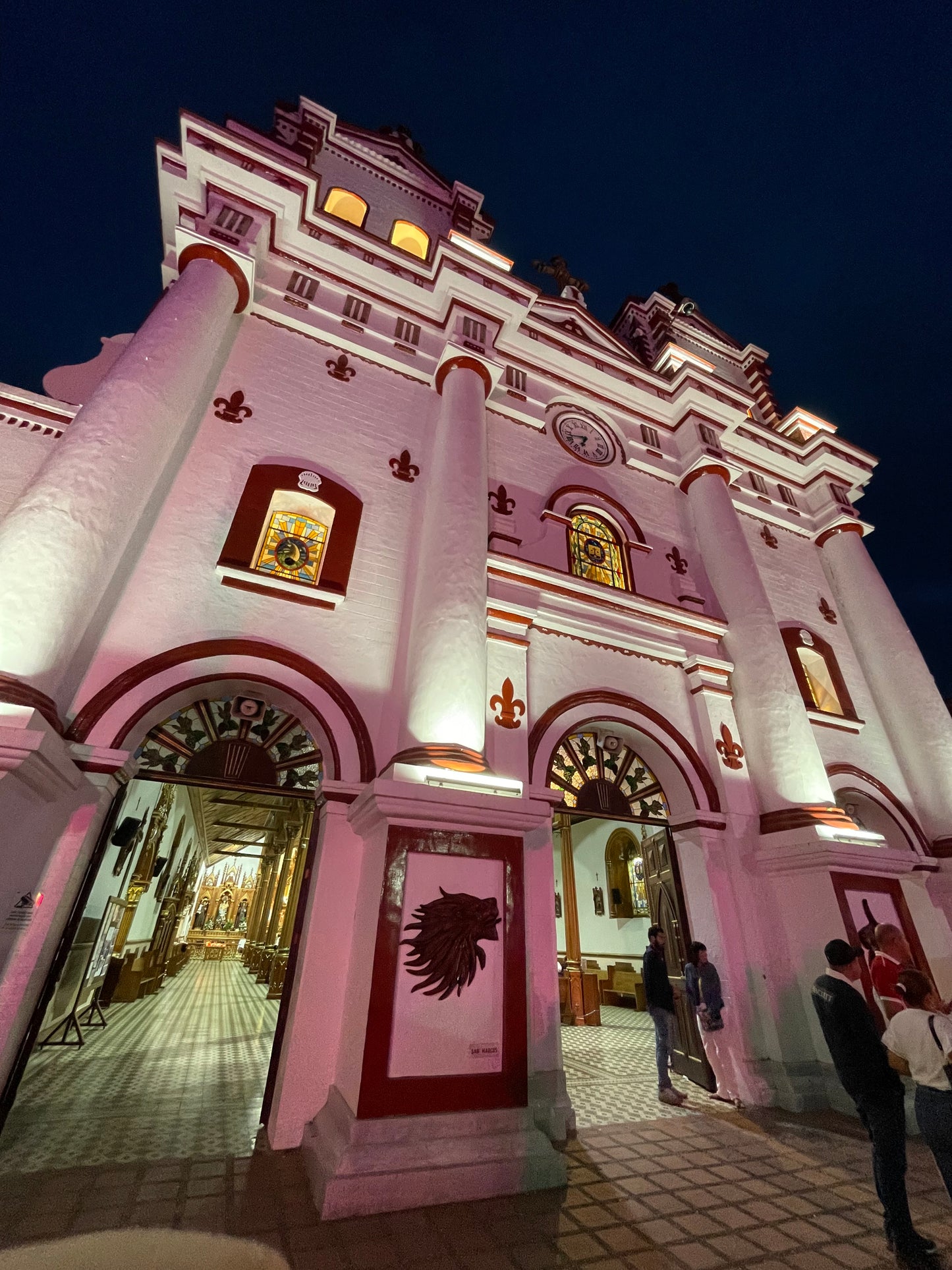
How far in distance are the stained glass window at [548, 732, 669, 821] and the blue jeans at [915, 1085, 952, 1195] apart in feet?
12.3

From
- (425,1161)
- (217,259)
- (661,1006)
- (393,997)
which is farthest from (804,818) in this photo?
(217,259)

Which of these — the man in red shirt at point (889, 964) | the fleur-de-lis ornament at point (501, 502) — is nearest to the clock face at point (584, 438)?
the fleur-de-lis ornament at point (501, 502)

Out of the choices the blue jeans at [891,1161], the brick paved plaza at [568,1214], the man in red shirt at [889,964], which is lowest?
the brick paved plaza at [568,1214]

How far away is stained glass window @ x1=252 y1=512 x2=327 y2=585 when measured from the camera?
6078 millimetres

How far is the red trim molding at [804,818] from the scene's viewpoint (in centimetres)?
625

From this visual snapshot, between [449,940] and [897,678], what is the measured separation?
8775mm

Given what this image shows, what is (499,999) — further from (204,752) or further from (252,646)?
(252,646)

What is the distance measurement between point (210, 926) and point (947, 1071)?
36.8m

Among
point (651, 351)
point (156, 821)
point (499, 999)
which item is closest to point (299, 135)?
point (651, 351)

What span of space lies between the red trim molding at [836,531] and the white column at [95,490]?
11220 millimetres

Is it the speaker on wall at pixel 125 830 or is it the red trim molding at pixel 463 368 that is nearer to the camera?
the speaker on wall at pixel 125 830

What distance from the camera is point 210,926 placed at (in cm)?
3167

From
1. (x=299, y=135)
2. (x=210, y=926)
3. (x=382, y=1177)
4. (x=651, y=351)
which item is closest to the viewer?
(x=382, y=1177)

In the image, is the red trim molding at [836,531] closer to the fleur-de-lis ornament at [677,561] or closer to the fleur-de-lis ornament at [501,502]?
the fleur-de-lis ornament at [677,561]
